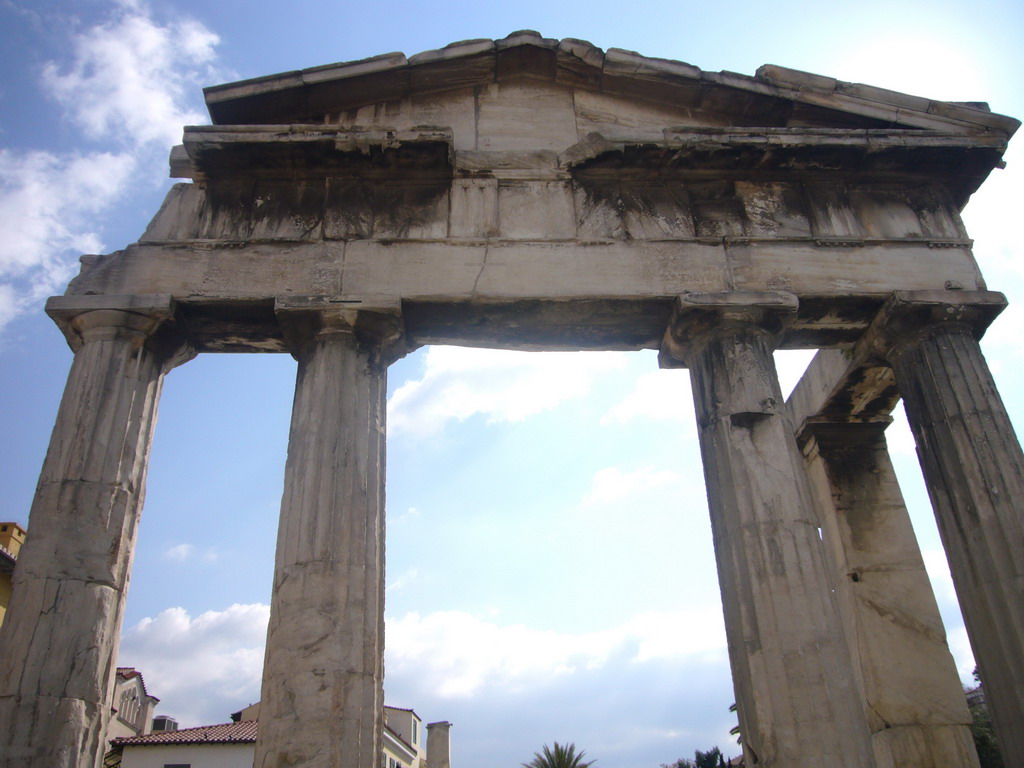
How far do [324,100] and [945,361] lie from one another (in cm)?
809

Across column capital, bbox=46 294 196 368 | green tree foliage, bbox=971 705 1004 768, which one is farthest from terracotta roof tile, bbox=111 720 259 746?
column capital, bbox=46 294 196 368

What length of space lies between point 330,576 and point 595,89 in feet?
24.0

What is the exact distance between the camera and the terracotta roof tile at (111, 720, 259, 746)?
27.1 meters

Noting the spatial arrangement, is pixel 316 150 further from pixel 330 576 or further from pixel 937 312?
pixel 937 312

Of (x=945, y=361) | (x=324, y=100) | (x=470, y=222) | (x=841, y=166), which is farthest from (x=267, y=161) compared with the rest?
(x=945, y=361)

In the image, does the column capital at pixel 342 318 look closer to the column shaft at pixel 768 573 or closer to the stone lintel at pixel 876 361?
the column shaft at pixel 768 573

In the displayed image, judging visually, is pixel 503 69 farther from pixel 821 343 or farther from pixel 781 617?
pixel 781 617

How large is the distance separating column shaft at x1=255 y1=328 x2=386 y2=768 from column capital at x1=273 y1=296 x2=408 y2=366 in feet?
0.28

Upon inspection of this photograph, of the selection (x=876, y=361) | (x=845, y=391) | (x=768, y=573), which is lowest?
(x=768, y=573)

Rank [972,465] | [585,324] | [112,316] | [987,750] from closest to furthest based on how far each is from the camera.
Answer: [972,465] < [112,316] < [585,324] < [987,750]

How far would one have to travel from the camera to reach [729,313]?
9.52m

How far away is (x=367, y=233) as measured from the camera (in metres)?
10.1

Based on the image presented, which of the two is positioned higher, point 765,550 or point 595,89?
point 595,89

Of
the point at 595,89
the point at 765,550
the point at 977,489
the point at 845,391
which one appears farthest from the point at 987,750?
the point at 595,89
